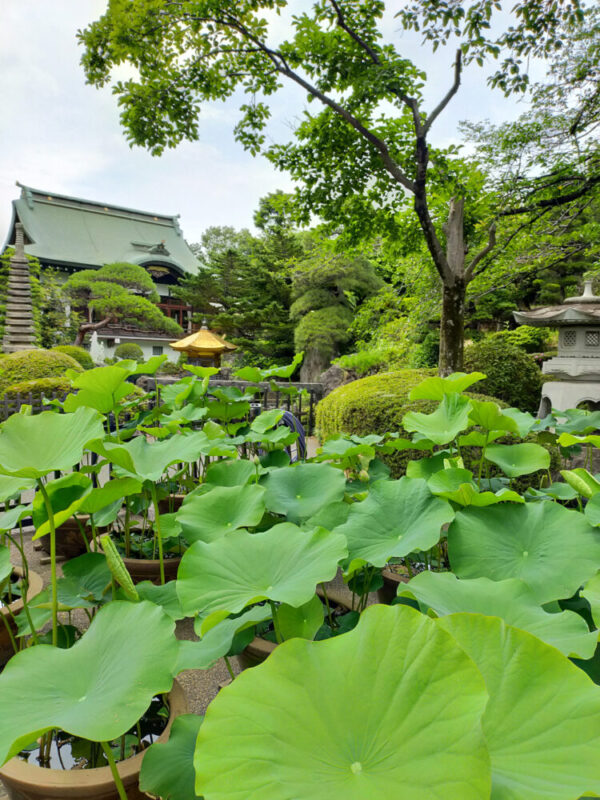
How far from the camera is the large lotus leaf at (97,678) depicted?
16.1 inches

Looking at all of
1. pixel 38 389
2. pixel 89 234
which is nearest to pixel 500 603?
pixel 38 389

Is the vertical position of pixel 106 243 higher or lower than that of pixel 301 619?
higher

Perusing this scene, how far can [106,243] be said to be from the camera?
18625 mm

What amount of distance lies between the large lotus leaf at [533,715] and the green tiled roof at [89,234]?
18187mm

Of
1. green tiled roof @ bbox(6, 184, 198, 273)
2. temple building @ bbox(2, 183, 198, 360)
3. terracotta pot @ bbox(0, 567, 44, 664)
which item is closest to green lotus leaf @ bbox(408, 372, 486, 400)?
terracotta pot @ bbox(0, 567, 44, 664)

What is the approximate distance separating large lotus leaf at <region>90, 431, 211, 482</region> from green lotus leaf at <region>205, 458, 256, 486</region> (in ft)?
0.40

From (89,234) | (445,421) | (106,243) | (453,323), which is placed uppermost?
(89,234)

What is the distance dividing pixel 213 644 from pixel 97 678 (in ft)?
0.44

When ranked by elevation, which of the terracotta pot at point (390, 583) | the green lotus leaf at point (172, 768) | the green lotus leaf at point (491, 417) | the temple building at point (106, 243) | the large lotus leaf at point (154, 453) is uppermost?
the temple building at point (106, 243)

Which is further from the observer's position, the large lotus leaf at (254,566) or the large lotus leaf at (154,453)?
the large lotus leaf at (154,453)

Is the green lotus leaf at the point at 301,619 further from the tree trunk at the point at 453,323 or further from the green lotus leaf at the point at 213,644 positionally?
the tree trunk at the point at 453,323

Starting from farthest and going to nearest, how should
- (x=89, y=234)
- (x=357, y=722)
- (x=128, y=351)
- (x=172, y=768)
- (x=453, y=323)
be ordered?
1. (x=89, y=234)
2. (x=128, y=351)
3. (x=453, y=323)
4. (x=172, y=768)
5. (x=357, y=722)

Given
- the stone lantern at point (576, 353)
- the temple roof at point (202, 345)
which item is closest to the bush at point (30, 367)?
the temple roof at point (202, 345)

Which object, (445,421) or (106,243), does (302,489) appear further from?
(106,243)
